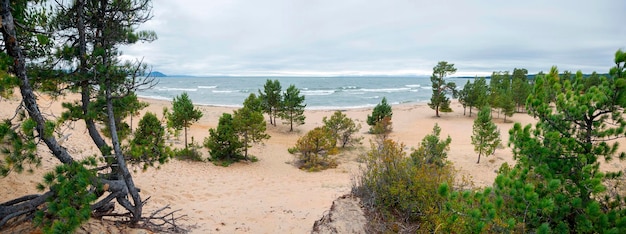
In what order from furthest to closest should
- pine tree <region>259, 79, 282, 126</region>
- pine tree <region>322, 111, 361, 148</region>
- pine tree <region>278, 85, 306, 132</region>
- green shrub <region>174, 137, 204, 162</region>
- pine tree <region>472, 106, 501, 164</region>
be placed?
pine tree <region>259, 79, 282, 126</region> → pine tree <region>278, 85, 306, 132</region> → pine tree <region>322, 111, 361, 148</region> → green shrub <region>174, 137, 204, 162</region> → pine tree <region>472, 106, 501, 164</region>

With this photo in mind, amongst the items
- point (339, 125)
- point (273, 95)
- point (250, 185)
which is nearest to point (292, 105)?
point (273, 95)

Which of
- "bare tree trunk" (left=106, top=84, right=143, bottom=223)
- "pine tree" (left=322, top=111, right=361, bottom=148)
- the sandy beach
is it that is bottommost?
the sandy beach

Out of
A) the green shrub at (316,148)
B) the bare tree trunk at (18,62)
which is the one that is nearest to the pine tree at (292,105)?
the green shrub at (316,148)

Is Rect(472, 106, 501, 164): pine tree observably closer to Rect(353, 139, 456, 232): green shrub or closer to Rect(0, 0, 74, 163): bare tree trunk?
Rect(353, 139, 456, 232): green shrub

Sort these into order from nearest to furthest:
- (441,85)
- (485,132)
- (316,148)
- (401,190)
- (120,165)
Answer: (120,165)
(401,190)
(485,132)
(316,148)
(441,85)

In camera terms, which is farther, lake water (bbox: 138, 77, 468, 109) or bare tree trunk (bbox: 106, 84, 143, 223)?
lake water (bbox: 138, 77, 468, 109)

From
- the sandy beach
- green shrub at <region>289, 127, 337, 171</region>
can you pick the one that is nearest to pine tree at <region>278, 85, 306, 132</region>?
the sandy beach

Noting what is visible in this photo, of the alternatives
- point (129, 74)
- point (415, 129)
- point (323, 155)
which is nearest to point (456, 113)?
point (415, 129)

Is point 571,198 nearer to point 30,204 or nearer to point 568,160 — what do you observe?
point 568,160

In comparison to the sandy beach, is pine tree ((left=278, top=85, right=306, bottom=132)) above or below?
above

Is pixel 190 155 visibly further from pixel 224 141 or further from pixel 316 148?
pixel 316 148

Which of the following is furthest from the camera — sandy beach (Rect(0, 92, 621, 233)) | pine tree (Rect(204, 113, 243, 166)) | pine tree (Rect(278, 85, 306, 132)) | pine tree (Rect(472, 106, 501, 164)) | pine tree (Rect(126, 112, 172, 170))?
pine tree (Rect(278, 85, 306, 132))

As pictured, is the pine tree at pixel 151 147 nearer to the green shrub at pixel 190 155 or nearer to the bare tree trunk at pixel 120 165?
the bare tree trunk at pixel 120 165

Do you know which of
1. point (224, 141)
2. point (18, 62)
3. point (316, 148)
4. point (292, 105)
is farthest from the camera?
point (292, 105)
